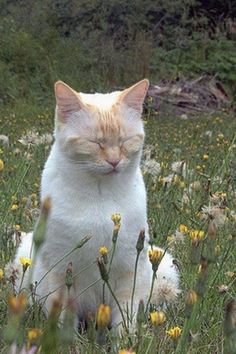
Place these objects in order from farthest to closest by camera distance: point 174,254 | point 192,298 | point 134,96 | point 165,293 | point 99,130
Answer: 1. point 174,254
2. point 134,96
3. point 99,130
4. point 165,293
5. point 192,298

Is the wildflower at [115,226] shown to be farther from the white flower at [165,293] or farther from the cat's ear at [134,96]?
the cat's ear at [134,96]

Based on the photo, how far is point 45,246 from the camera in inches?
113

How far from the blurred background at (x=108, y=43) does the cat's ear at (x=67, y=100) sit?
9.13 m

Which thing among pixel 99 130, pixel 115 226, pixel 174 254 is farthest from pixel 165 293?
pixel 174 254

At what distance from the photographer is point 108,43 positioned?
14.3 m

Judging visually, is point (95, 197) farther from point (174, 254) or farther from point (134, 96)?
point (174, 254)

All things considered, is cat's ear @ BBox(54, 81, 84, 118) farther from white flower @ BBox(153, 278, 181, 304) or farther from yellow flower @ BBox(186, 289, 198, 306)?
yellow flower @ BBox(186, 289, 198, 306)

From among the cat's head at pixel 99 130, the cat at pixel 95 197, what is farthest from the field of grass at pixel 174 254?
the cat's head at pixel 99 130

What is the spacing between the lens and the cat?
2.83 meters

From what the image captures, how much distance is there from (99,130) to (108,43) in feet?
37.8

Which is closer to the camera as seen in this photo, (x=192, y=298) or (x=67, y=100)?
(x=192, y=298)

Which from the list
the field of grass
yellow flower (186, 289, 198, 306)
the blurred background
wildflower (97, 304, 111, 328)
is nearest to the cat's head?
the field of grass

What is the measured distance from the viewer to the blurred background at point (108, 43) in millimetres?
12969

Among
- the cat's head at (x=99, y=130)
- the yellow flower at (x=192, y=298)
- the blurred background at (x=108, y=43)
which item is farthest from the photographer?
the blurred background at (x=108, y=43)
